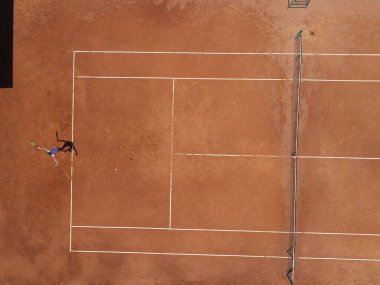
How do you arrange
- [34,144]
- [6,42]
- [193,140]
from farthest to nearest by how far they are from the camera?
1. [6,42]
2. [193,140]
3. [34,144]

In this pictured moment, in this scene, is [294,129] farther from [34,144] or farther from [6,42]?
[6,42]

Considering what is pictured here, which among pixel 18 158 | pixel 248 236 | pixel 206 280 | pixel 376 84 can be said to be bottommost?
pixel 206 280

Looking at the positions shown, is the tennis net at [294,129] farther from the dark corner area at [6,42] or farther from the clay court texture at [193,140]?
the dark corner area at [6,42]

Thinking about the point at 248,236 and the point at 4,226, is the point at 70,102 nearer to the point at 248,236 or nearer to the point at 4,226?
the point at 4,226

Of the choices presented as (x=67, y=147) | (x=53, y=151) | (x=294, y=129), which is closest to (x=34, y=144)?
(x=53, y=151)

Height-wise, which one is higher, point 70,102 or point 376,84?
point 376,84

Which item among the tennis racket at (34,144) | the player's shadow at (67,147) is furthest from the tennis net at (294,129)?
the tennis racket at (34,144)

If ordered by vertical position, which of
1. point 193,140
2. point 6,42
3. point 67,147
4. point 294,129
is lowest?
point 67,147

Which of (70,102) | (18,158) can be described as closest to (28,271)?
(18,158)
